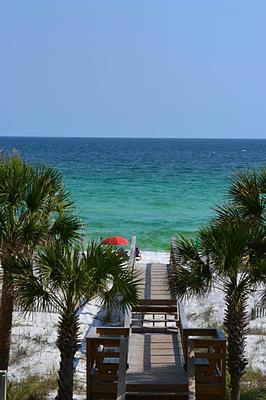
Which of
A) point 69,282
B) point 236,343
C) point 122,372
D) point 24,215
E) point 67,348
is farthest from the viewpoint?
point 24,215

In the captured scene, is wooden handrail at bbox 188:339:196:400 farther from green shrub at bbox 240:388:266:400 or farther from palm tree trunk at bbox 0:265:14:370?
palm tree trunk at bbox 0:265:14:370

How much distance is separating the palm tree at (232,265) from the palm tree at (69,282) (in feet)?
3.43

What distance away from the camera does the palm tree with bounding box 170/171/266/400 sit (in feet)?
32.5

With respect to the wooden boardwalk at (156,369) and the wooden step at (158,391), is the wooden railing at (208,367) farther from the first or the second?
the wooden step at (158,391)

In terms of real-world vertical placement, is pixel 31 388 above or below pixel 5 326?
below

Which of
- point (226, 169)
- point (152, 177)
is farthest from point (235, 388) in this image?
point (226, 169)

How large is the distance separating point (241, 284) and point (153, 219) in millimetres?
31893

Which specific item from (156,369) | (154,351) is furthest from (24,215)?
(154,351)

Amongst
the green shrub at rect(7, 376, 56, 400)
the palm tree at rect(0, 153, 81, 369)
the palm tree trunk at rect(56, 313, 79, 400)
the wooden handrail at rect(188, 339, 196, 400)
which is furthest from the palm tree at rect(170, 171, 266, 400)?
the green shrub at rect(7, 376, 56, 400)

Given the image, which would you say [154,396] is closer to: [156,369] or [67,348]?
[156,369]

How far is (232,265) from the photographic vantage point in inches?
385

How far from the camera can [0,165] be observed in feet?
34.7

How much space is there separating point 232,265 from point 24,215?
364 centimetres

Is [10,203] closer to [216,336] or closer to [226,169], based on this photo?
[216,336]
